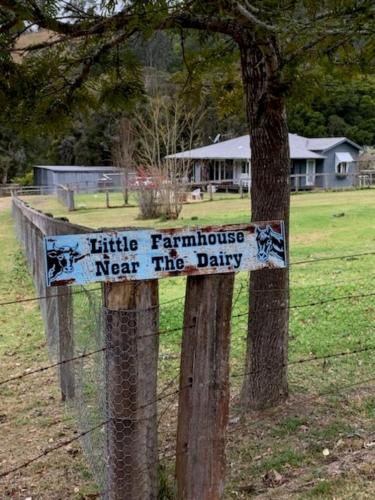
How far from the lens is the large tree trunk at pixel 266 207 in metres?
4.04

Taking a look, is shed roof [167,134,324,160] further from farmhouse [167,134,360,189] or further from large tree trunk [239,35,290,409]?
large tree trunk [239,35,290,409]

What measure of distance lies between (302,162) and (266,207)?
1575 inches

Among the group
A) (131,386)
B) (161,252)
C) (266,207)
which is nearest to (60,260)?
(161,252)

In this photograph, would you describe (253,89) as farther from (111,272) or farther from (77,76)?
(111,272)

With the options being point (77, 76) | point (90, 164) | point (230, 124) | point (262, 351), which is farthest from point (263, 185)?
point (90, 164)

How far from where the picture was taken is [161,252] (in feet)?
8.06

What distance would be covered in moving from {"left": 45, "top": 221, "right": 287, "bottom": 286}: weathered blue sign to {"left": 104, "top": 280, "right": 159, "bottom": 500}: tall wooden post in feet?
0.35

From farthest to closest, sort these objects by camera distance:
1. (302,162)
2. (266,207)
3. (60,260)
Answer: (302,162) < (266,207) < (60,260)

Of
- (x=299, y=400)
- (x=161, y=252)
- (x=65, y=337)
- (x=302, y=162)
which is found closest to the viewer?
(x=161, y=252)

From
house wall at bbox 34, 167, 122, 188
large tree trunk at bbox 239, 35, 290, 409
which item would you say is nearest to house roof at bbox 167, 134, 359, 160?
house wall at bbox 34, 167, 122, 188

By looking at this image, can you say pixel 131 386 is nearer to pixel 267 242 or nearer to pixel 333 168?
pixel 267 242

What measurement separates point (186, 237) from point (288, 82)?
1.74 m

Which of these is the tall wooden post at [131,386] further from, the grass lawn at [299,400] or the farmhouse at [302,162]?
the farmhouse at [302,162]

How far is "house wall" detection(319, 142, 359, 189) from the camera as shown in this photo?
4134 centimetres
